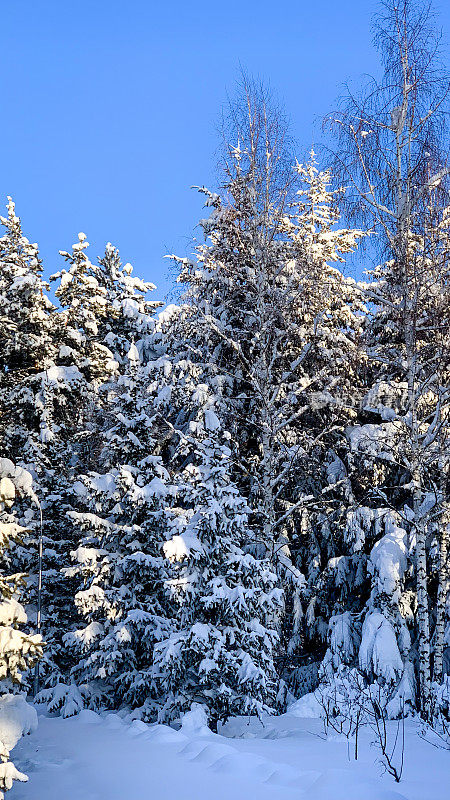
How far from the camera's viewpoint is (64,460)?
1734 centimetres

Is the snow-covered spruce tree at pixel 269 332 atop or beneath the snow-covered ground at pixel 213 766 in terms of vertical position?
atop

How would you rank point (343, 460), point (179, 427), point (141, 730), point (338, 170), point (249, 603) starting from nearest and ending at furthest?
point (141, 730)
point (249, 603)
point (338, 170)
point (343, 460)
point (179, 427)

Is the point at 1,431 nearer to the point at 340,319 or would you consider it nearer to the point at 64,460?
the point at 64,460

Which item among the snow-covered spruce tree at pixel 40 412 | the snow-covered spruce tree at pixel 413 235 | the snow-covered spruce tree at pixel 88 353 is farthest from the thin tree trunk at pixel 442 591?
the snow-covered spruce tree at pixel 40 412

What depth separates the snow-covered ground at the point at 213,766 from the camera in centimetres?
582

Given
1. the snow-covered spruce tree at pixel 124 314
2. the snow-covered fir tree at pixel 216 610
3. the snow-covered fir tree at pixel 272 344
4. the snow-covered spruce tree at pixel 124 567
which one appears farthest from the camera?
the snow-covered spruce tree at pixel 124 314

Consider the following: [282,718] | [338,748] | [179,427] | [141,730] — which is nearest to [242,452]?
[179,427]

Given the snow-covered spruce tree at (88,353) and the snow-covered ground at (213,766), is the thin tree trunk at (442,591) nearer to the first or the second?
the snow-covered ground at (213,766)

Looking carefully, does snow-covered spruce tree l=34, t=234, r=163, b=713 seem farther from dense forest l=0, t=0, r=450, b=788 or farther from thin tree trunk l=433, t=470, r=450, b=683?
thin tree trunk l=433, t=470, r=450, b=683

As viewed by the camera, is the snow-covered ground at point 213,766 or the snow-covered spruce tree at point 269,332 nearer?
the snow-covered ground at point 213,766

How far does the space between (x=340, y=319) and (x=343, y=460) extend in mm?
3703

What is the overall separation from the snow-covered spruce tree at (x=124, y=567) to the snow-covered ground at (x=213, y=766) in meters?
2.29

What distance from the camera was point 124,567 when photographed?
12.5 m

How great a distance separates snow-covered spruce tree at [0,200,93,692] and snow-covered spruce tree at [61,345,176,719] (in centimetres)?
247
